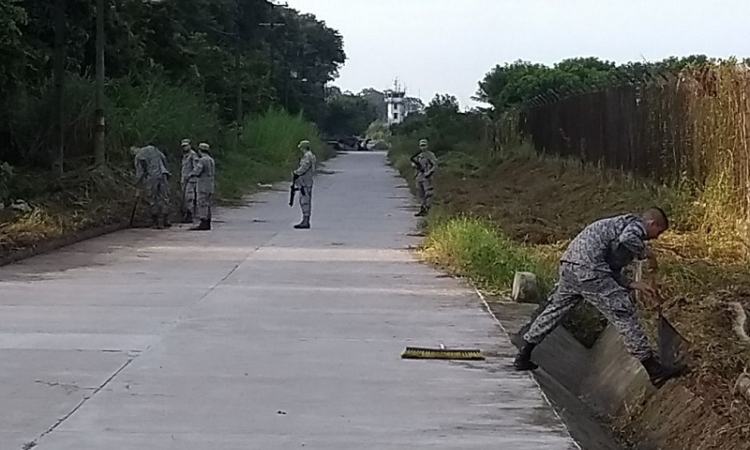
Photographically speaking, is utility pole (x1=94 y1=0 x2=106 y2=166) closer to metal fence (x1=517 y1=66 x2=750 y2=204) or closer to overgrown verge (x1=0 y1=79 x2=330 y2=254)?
overgrown verge (x1=0 y1=79 x2=330 y2=254)

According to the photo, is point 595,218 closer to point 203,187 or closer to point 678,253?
point 678,253

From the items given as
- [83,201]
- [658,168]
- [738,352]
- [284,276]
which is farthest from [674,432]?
[83,201]

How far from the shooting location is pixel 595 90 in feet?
102

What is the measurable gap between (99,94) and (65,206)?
3.36 meters

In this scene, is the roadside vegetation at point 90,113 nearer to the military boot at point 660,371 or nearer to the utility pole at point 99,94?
the utility pole at point 99,94

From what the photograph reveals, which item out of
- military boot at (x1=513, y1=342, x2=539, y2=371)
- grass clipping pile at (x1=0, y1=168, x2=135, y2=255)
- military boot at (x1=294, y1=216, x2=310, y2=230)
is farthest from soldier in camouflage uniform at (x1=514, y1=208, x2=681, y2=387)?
military boot at (x1=294, y1=216, x2=310, y2=230)

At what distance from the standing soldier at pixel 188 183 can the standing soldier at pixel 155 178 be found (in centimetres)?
44

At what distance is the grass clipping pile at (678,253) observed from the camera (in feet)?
29.8

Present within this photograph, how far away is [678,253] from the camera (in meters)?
16.5

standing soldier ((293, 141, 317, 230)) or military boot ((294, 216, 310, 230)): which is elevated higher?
standing soldier ((293, 141, 317, 230))

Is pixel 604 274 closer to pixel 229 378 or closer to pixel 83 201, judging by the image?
pixel 229 378

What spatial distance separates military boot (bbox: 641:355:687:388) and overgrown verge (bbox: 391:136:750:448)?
125 mm

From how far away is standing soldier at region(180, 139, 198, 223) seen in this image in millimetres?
24188

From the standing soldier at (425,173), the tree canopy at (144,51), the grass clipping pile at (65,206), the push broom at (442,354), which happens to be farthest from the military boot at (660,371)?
the standing soldier at (425,173)
